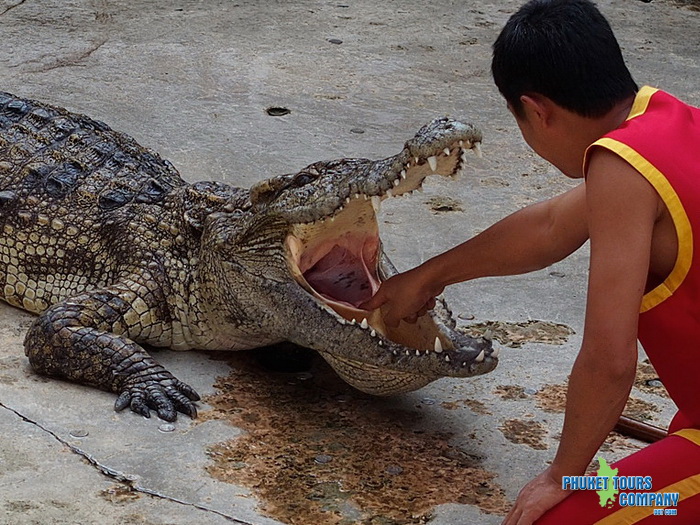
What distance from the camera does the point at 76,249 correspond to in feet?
13.9

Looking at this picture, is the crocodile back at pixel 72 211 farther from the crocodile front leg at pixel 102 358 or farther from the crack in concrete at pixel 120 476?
the crack in concrete at pixel 120 476

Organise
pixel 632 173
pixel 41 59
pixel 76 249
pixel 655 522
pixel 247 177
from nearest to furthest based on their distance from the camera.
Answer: pixel 632 173 < pixel 655 522 < pixel 76 249 < pixel 247 177 < pixel 41 59

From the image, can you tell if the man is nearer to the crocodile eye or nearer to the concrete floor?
the concrete floor

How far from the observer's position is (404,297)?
3379 mm

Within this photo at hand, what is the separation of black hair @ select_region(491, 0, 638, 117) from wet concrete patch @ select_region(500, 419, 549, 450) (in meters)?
1.26

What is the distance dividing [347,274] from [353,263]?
0.04 metres

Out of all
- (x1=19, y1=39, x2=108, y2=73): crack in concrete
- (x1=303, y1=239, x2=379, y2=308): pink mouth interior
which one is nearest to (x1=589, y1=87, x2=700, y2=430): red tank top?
(x1=303, y1=239, x2=379, y2=308): pink mouth interior

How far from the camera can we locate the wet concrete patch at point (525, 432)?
3.41 meters

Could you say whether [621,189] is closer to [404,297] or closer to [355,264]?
[404,297]

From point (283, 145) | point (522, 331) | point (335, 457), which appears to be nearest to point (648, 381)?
point (522, 331)

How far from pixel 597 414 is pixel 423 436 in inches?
43.4

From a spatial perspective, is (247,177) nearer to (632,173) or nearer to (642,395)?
(642,395)

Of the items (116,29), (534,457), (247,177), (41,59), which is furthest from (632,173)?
(116,29)

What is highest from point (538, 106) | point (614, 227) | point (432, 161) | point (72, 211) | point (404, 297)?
point (538, 106)
